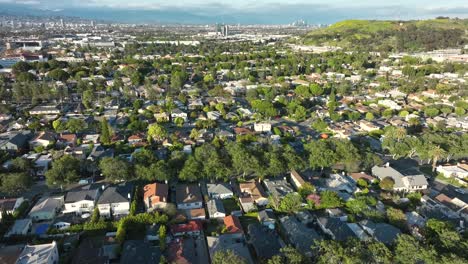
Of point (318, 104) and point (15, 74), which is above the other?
point (15, 74)

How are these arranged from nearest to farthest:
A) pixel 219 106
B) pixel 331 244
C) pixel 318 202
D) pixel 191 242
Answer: pixel 331 244 → pixel 191 242 → pixel 318 202 → pixel 219 106

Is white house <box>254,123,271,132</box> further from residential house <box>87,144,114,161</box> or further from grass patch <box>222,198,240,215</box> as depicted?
residential house <box>87,144,114,161</box>

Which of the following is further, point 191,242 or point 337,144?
point 337,144

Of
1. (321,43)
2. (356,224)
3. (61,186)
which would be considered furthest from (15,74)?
(321,43)

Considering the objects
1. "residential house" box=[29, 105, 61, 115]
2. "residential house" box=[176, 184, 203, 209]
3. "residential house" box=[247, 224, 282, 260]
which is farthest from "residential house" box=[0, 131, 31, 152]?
"residential house" box=[247, 224, 282, 260]

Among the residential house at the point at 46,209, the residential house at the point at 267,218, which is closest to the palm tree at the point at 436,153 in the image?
the residential house at the point at 267,218

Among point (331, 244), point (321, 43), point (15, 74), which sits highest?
point (321, 43)

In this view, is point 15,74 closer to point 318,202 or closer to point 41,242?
point 41,242

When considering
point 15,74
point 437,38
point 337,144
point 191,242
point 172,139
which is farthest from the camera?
point 437,38
